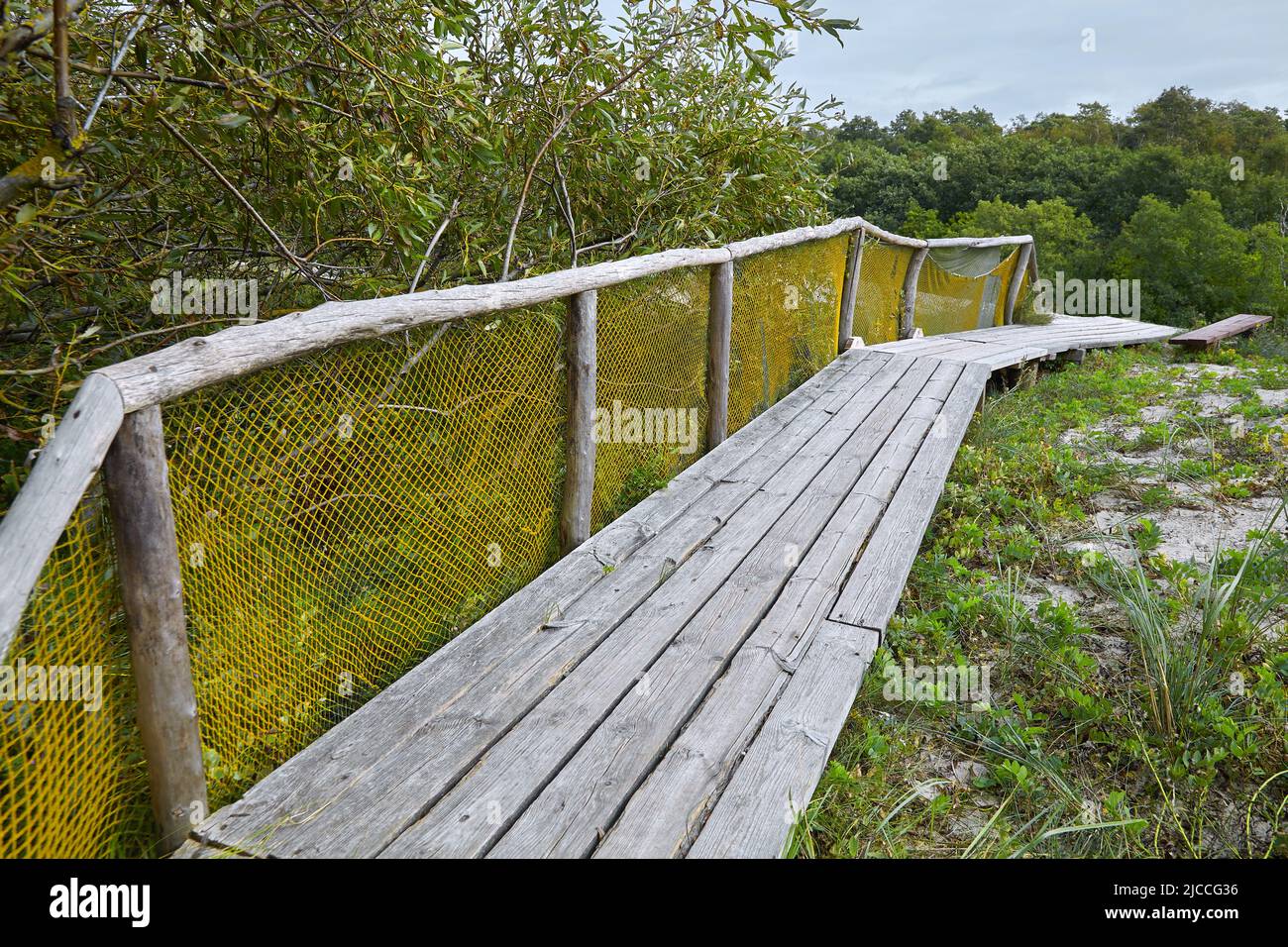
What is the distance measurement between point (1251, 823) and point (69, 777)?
2766mm

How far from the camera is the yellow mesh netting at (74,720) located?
1.47 meters

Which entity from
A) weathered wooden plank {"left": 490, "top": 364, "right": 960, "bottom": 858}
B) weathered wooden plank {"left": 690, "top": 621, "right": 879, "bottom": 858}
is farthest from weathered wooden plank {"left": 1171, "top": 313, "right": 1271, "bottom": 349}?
weathered wooden plank {"left": 690, "top": 621, "right": 879, "bottom": 858}

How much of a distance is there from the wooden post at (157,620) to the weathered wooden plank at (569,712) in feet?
1.53

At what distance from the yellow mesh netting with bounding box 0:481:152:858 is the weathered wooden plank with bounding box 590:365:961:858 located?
1.00 m

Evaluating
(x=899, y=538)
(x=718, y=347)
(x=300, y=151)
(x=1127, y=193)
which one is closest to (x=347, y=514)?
→ (x=300, y=151)

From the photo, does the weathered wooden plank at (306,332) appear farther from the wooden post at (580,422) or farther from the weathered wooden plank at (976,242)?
the weathered wooden plank at (976,242)

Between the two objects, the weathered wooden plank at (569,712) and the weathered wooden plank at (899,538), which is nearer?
the weathered wooden plank at (569,712)

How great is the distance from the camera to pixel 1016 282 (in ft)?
34.8

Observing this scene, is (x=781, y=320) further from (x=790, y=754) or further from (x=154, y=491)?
(x=154, y=491)

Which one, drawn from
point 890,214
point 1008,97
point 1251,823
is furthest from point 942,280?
point 1008,97

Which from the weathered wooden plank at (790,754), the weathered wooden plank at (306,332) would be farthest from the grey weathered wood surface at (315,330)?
the weathered wooden plank at (790,754)

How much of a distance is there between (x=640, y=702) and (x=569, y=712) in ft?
0.66

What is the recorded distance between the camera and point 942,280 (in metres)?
9.18

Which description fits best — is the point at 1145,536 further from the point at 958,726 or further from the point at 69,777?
the point at 69,777
